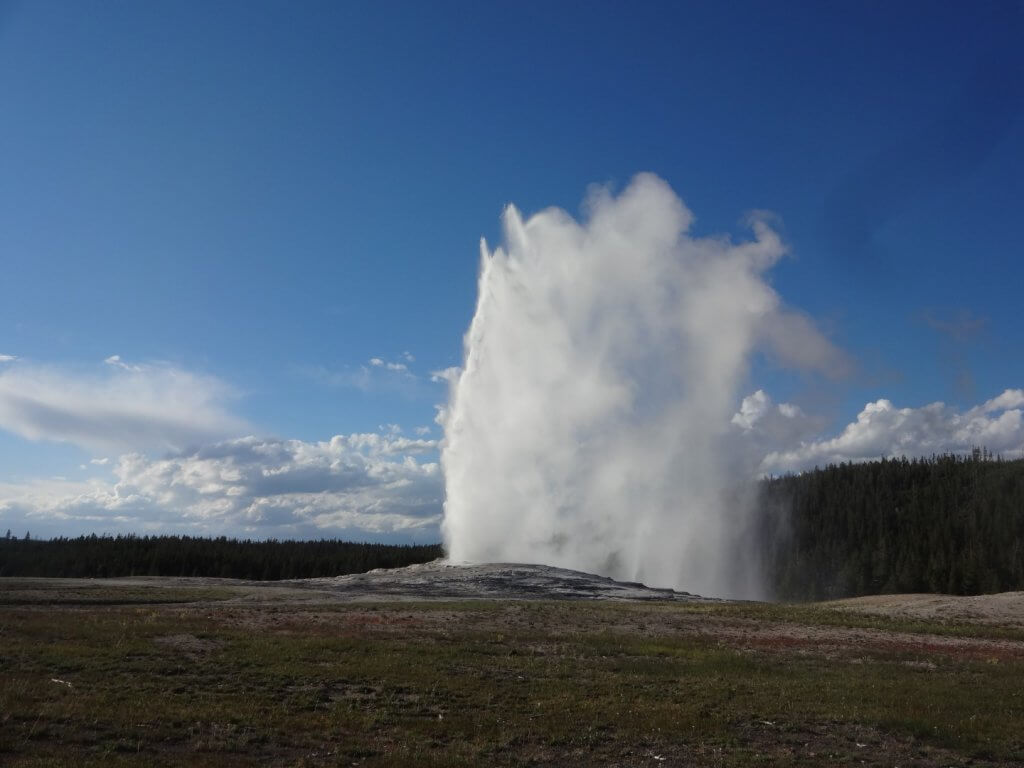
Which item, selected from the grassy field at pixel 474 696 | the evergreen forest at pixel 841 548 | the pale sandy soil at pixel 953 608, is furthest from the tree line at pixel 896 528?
the grassy field at pixel 474 696

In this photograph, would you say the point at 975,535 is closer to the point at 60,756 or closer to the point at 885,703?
the point at 885,703

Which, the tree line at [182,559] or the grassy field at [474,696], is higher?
the grassy field at [474,696]

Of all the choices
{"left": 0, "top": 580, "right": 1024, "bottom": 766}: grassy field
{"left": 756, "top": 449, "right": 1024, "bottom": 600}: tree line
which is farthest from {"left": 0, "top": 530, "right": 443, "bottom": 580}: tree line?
{"left": 0, "top": 580, "right": 1024, "bottom": 766}: grassy field

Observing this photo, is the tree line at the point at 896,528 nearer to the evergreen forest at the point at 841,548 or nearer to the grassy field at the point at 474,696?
the evergreen forest at the point at 841,548

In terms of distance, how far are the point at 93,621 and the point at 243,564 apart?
306 ft

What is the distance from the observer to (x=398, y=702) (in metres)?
Result: 17.7

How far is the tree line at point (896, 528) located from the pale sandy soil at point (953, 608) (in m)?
45.9

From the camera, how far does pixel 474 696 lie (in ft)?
61.4

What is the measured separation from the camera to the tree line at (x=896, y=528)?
4099 inches

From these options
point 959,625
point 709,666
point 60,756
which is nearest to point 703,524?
point 959,625

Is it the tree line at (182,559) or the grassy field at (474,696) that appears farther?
the tree line at (182,559)

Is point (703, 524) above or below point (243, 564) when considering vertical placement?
above

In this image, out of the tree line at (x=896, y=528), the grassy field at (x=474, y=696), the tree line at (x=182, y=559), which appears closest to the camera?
the grassy field at (x=474, y=696)

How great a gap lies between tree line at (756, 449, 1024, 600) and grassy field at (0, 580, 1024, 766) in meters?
82.0
